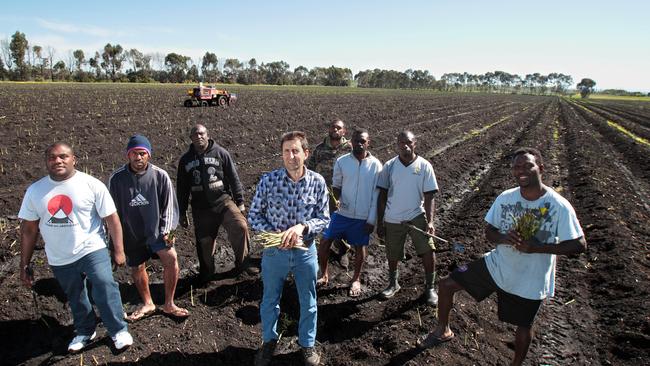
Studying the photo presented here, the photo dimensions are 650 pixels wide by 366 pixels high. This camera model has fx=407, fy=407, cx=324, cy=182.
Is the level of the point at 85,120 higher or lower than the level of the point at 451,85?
lower

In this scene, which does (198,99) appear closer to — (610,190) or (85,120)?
(85,120)

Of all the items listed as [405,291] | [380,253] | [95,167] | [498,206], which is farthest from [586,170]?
[95,167]

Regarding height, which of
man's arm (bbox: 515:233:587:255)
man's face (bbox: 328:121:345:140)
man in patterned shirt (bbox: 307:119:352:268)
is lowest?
man's arm (bbox: 515:233:587:255)

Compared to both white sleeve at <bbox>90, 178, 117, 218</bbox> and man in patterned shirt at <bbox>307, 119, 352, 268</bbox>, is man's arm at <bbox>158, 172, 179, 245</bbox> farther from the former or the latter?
man in patterned shirt at <bbox>307, 119, 352, 268</bbox>

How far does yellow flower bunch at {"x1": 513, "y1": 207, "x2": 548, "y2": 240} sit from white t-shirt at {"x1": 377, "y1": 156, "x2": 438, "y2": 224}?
1.34m

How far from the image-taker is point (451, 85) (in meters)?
162

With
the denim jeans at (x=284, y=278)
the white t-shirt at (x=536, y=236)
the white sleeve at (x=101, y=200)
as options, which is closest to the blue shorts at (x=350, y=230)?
the denim jeans at (x=284, y=278)

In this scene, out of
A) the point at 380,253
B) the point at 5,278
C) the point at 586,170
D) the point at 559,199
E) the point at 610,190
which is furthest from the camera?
the point at 586,170

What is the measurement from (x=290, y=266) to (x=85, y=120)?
17.2 meters

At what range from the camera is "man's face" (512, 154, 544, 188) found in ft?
9.49

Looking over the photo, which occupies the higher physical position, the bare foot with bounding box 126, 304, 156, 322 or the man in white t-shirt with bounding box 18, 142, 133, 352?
the man in white t-shirt with bounding box 18, 142, 133, 352

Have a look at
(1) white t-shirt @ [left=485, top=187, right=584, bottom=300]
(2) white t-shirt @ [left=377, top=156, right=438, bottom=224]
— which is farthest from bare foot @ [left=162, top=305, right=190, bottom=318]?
(1) white t-shirt @ [left=485, top=187, right=584, bottom=300]

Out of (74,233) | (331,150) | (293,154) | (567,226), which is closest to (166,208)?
(74,233)

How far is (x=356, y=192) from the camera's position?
179 inches
